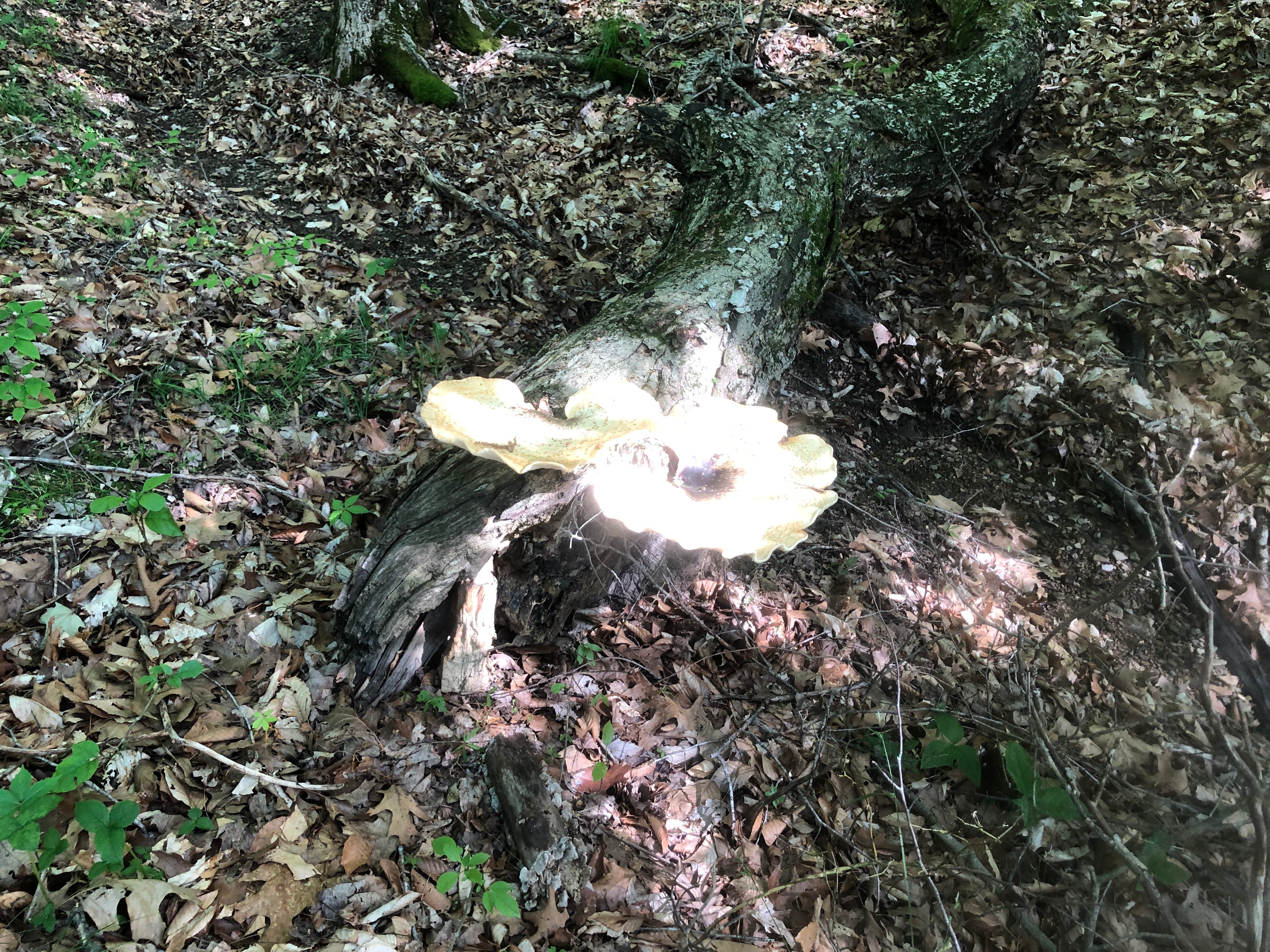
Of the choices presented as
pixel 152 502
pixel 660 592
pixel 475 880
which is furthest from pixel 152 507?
pixel 660 592

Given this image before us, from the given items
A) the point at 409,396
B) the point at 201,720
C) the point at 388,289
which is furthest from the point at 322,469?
the point at 388,289

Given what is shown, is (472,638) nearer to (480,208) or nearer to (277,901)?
(277,901)

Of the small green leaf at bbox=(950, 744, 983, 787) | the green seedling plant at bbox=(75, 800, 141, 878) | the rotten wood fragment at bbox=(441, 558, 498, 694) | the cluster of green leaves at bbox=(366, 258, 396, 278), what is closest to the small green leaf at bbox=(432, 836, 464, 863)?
the rotten wood fragment at bbox=(441, 558, 498, 694)

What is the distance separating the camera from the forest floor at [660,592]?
8.05 feet

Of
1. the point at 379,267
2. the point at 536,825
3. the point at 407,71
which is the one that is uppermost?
the point at 407,71

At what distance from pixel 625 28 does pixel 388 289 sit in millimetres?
4759

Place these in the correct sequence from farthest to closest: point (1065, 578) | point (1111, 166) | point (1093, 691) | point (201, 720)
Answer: point (1111, 166) → point (1065, 578) → point (1093, 691) → point (201, 720)

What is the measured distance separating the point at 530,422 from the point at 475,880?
65.4 inches

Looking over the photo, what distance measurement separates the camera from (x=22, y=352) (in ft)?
10.9

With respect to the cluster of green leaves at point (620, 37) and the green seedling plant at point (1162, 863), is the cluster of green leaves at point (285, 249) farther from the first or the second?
the green seedling plant at point (1162, 863)

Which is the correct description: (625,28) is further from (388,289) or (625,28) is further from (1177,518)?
(1177,518)

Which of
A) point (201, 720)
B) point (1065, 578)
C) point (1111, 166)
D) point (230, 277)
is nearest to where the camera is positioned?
point (201, 720)

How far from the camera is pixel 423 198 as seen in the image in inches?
234

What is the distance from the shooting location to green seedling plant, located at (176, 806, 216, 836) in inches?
91.1
